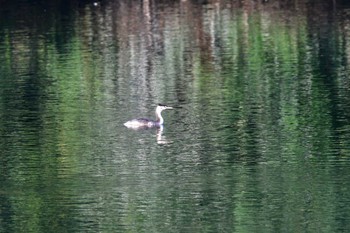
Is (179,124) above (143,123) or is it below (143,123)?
below

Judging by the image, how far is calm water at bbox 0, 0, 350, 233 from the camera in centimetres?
2094

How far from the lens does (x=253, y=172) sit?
23.3 metres

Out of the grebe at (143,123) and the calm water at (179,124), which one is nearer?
the calm water at (179,124)

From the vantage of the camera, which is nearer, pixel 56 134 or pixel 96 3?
pixel 56 134

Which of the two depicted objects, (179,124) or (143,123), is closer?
(143,123)

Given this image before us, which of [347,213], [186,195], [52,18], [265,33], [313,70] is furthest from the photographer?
[52,18]

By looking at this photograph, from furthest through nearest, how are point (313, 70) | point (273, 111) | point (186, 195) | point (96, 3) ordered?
point (96, 3) < point (313, 70) < point (273, 111) < point (186, 195)

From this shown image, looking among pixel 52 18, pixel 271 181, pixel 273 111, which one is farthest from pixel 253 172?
pixel 52 18

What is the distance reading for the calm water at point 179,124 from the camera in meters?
20.9

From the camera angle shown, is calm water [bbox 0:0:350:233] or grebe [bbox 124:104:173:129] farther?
grebe [bbox 124:104:173:129]

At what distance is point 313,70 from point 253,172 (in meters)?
13.2

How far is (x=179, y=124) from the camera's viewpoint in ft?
95.2

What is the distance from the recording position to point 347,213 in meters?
20.5

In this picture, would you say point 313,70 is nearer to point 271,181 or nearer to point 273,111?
point 273,111
